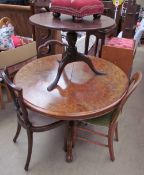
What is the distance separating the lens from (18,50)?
2.30 m

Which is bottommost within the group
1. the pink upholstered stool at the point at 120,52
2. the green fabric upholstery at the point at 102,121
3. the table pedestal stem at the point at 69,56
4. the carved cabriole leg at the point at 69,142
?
the carved cabriole leg at the point at 69,142

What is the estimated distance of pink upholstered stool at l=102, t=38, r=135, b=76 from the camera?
226 centimetres

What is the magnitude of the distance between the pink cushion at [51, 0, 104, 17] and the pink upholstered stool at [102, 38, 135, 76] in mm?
1019

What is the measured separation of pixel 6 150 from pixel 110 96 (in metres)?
1.11

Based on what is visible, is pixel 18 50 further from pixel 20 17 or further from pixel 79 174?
pixel 79 174

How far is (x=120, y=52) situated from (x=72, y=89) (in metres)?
1.07

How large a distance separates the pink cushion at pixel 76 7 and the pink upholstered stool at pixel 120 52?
102cm

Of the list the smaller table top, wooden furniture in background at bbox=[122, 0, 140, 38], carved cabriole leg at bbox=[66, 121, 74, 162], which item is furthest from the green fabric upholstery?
wooden furniture in background at bbox=[122, 0, 140, 38]

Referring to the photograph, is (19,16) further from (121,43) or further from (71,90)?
(71,90)

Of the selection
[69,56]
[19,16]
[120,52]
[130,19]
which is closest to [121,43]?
[120,52]

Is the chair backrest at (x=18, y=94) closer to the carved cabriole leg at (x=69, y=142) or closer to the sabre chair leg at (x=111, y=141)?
the carved cabriole leg at (x=69, y=142)

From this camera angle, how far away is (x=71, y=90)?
1478 mm

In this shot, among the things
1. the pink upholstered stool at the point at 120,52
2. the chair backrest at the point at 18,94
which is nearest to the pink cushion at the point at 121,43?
the pink upholstered stool at the point at 120,52

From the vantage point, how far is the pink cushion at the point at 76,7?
1.23m
